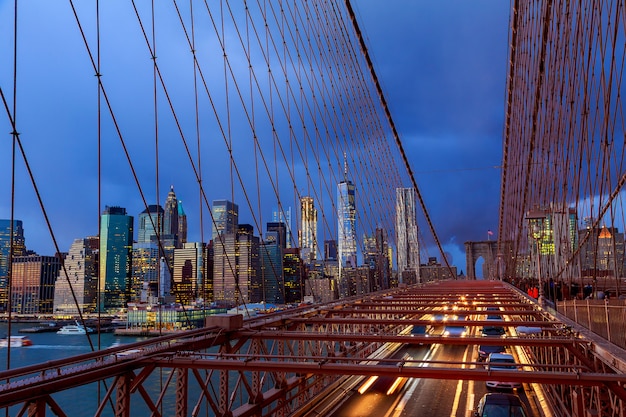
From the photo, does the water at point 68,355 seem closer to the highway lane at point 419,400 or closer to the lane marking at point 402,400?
the highway lane at point 419,400

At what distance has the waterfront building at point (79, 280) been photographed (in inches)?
1225

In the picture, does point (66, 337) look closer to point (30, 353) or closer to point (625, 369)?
point (30, 353)

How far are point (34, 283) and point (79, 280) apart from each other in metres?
14.0

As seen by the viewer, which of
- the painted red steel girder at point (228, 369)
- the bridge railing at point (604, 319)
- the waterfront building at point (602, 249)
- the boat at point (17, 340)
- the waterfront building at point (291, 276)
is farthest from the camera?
the waterfront building at point (291, 276)

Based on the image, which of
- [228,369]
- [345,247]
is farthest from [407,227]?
[228,369]

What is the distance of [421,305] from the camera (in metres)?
19.7

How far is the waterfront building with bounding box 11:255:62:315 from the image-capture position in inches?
1711

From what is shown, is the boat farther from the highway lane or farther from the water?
the highway lane

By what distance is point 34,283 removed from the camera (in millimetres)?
50031

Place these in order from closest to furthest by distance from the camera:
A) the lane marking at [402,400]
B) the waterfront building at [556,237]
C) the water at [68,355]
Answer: the lane marking at [402,400]
the waterfront building at [556,237]
the water at [68,355]

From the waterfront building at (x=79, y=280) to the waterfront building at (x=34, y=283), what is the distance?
101cm

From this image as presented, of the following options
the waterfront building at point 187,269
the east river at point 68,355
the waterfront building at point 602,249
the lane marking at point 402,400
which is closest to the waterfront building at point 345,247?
the lane marking at point 402,400

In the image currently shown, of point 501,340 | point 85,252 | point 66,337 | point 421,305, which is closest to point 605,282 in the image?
point 421,305

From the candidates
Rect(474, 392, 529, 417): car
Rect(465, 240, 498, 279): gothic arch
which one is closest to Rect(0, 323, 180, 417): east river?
Rect(474, 392, 529, 417): car
